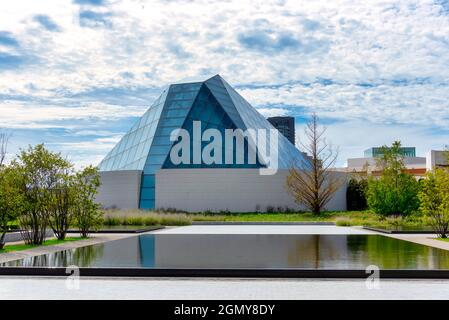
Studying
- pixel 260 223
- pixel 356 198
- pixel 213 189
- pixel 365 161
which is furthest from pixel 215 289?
pixel 365 161

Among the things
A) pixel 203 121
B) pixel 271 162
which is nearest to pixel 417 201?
pixel 271 162

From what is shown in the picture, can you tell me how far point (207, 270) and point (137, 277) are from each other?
144cm

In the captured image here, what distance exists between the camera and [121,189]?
40719 mm

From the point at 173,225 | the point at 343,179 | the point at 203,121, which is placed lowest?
the point at 173,225

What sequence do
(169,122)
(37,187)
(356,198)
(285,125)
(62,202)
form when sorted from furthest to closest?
(285,125)
(356,198)
(169,122)
(62,202)
(37,187)

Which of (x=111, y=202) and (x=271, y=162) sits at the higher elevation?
(x=271, y=162)

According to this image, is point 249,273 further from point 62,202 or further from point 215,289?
point 62,202

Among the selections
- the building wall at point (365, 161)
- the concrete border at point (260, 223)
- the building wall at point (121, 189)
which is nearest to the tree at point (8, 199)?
the concrete border at point (260, 223)

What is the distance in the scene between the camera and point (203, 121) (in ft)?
138

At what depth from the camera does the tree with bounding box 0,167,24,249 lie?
1606cm

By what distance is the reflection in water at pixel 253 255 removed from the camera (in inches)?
476

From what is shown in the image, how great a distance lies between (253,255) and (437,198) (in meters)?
10.6
